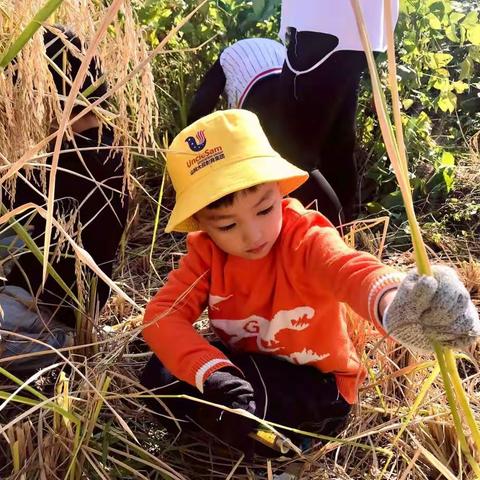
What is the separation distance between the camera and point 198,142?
4.37 ft

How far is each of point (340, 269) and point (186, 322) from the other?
1.10ft

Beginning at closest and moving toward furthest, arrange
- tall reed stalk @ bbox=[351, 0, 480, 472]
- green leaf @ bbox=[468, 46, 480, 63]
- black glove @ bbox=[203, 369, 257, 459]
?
tall reed stalk @ bbox=[351, 0, 480, 472] < black glove @ bbox=[203, 369, 257, 459] < green leaf @ bbox=[468, 46, 480, 63]

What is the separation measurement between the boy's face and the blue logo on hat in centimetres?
11

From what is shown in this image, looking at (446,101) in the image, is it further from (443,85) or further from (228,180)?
(228,180)

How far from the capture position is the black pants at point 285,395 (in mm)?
1387

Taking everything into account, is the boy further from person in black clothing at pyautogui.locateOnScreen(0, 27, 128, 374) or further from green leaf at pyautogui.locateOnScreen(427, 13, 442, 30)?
green leaf at pyautogui.locateOnScreen(427, 13, 442, 30)

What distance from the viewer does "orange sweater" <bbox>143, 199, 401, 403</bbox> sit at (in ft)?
4.34

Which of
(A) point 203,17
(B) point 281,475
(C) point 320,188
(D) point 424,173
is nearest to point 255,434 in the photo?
(B) point 281,475

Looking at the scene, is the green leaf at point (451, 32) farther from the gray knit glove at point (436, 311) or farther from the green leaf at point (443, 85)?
the gray knit glove at point (436, 311)

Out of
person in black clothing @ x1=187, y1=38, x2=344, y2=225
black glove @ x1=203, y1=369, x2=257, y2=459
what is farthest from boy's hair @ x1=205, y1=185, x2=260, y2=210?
person in black clothing @ x1=187, y1=38, x2=344, y2=225

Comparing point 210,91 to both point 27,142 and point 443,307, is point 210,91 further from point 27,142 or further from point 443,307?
point 443,307

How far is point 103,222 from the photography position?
5.86 ft

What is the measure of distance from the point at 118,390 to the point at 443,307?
2.62 ft

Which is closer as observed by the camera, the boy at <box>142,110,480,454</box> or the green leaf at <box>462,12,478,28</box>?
the boy at <box>142,110,480,454</box>
